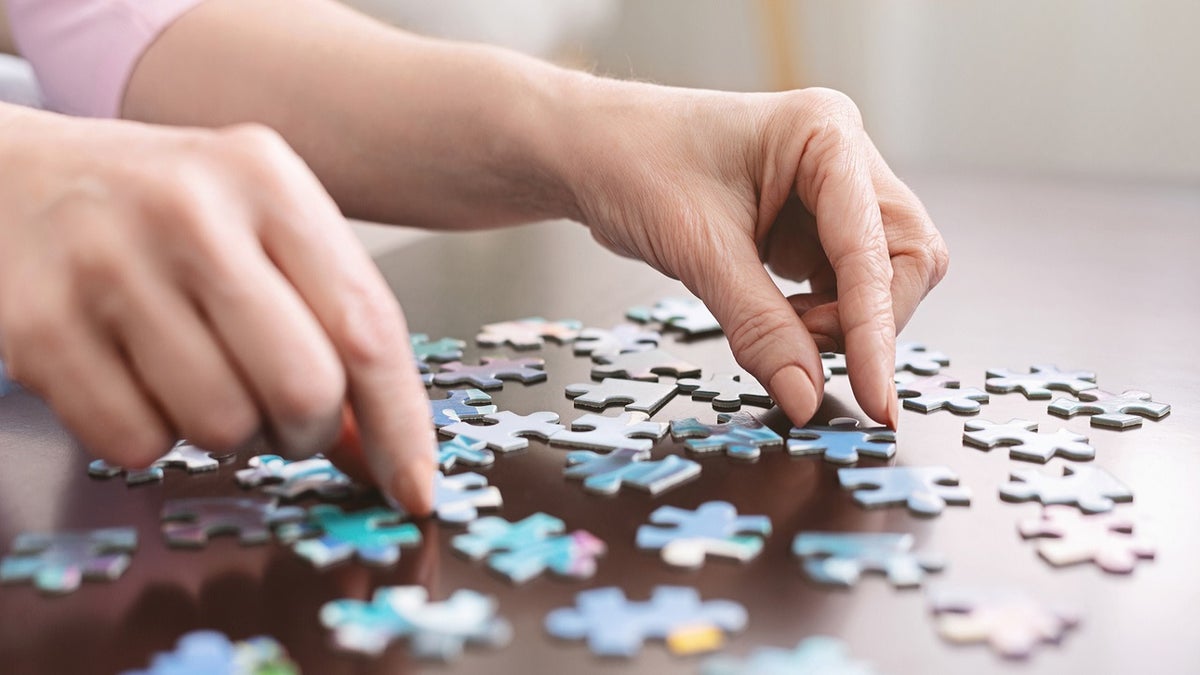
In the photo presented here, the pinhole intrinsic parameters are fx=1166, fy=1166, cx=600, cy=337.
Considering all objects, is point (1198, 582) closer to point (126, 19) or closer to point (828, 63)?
point (126, 19)

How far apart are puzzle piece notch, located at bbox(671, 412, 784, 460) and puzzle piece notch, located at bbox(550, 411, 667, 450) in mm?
24

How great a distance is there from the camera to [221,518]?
0.83 metres

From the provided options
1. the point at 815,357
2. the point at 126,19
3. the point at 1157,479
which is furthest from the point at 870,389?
the point at 126,19

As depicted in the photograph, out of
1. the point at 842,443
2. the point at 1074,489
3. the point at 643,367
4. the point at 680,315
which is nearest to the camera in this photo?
the point at 1074,489

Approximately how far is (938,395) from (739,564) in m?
0.48

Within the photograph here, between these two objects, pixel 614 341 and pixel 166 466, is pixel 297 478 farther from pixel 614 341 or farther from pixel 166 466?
pixel 614 341

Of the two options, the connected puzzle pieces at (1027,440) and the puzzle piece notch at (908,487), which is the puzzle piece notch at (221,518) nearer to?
the puzzle piece notch at (908,487)

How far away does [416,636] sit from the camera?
680 mm

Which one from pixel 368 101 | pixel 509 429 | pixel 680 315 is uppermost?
pixel 368 101

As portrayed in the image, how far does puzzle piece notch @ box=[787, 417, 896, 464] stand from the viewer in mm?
1003

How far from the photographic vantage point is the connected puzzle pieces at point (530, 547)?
764 millimetres

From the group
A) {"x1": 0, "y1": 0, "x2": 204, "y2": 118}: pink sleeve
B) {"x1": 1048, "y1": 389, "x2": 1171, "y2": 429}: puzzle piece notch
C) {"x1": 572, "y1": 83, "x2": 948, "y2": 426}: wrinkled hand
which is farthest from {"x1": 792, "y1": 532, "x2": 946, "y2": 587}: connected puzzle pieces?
{"x1": 0, "y1": 0, "x2": 204, "y2": 118}: pink sleeve

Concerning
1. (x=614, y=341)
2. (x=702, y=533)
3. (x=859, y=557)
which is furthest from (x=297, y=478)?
(x=614, y=341)

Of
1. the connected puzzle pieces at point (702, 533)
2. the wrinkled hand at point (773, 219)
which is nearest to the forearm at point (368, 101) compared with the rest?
the wrinkled hand at point (773, 219)
